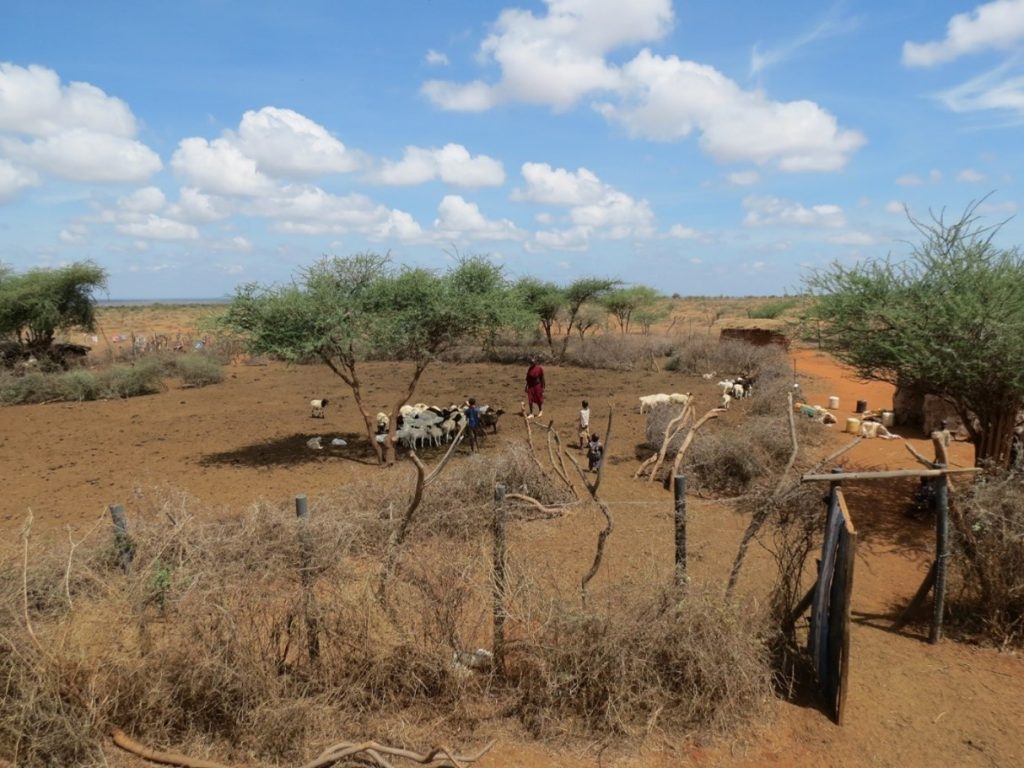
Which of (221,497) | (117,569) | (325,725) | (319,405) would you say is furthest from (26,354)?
(325,725)

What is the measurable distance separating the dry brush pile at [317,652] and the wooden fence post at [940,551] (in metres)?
1.72

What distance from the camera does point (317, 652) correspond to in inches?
162

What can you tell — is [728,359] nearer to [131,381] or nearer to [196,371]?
[196,371]

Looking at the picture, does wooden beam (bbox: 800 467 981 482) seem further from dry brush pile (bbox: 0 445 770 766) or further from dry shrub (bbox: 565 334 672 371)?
dry shrub (bbox: 565 334 672 371)

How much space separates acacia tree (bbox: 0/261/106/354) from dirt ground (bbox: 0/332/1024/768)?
6.97 m

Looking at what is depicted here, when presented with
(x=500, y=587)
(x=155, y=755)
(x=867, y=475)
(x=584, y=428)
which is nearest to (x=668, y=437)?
(x=584, y=428)

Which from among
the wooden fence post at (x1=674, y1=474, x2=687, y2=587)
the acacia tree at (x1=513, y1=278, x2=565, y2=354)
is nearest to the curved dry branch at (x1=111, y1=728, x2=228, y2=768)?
the wooden fence post at (x1=674, y1=474, x2=687, y2=587)

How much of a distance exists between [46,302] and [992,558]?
27853mm

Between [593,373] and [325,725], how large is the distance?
20757 millimetres

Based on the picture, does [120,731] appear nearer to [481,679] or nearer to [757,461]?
[481,679]

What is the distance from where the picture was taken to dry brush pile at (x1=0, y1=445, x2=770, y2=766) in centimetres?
362

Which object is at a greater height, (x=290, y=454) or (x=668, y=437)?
(x=668, y=437)

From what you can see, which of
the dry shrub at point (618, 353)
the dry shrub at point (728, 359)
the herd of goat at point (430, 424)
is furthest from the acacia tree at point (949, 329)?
the dry shrub at point (618, 353)

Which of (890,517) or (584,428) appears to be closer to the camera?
(890,517)
